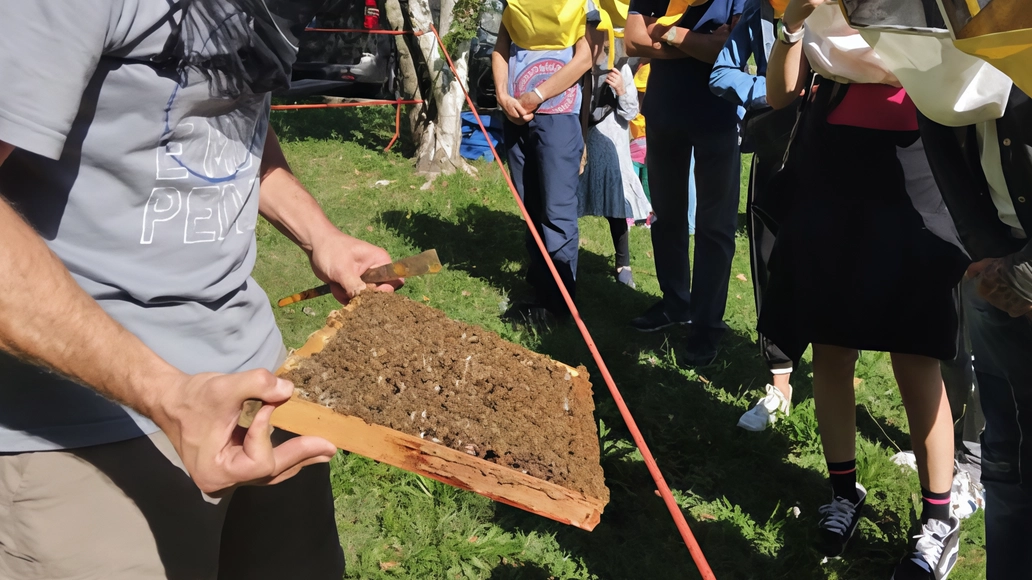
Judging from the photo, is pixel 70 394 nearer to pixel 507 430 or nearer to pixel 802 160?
pixel 507 430

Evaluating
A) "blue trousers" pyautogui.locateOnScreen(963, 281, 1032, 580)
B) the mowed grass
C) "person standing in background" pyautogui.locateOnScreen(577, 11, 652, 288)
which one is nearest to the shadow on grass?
the mowed grass

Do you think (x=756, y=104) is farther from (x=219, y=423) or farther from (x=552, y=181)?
(x=219, y=423)

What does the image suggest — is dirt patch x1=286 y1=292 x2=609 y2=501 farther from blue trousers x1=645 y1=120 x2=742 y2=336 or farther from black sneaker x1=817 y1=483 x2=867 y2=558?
blue trousers x1=645 y1=120 x2=742 y2=336

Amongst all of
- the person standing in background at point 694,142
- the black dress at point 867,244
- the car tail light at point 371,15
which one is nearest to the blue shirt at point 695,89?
the person standing in background at point 694,142

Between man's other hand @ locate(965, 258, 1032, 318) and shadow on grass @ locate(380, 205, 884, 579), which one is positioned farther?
shadow on grass @ locate(380, 205, 884, 579)

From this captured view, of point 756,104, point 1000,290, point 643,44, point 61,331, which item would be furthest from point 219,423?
point 643,44

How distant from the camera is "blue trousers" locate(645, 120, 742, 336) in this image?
453 cm

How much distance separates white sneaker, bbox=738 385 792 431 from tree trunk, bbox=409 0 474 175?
455 cm

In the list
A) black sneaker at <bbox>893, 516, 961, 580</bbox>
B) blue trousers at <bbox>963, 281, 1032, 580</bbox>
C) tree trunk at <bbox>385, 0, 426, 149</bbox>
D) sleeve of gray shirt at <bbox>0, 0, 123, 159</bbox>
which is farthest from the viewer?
tree trunk at <bbox>385, 0, 426, 149</bbox>

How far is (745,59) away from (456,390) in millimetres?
2820

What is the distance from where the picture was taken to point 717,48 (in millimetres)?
4262

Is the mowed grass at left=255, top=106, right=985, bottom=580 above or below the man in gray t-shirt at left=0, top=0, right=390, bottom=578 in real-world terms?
below

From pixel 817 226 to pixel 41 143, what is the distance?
8.03 ft

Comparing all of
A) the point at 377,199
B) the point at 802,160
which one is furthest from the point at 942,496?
the point at 377,199
